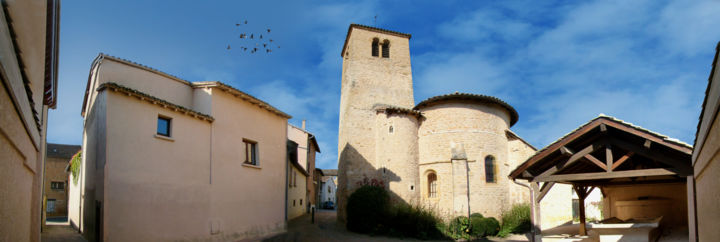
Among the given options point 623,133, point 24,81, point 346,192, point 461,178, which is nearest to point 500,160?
point 461,178

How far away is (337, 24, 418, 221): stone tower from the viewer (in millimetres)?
23781

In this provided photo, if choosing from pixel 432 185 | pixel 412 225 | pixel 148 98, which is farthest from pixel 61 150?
pixel 148 98

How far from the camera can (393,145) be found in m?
24.0

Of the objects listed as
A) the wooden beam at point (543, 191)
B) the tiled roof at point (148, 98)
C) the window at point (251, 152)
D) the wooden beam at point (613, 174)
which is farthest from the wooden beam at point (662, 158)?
the window at point (251, 152)

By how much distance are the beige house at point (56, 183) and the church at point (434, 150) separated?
22.9 meters

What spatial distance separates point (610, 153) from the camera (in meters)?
9.49

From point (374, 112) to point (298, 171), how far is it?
6.02m

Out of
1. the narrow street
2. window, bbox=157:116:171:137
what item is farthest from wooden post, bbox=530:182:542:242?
window, bbox=157:116:171:137

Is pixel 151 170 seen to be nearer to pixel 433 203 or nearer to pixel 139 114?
pixel 139 114

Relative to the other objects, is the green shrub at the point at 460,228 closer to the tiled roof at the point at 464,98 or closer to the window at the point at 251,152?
the tiled roof at the point at 464,98

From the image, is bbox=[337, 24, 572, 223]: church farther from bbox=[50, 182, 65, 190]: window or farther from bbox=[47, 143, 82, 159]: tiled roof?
bbox=[47, 143, 82, 159]: tiled roof

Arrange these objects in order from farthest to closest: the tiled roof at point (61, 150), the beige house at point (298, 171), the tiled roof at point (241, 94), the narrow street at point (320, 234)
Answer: the tiled roof at point (61, 150) → the beige house at point (298, 171) → the narrow street at point (320, 234) → the tiled roof at point (241, 94)

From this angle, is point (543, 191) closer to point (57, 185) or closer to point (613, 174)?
point (613, 174)

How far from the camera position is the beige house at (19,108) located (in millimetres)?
3668
